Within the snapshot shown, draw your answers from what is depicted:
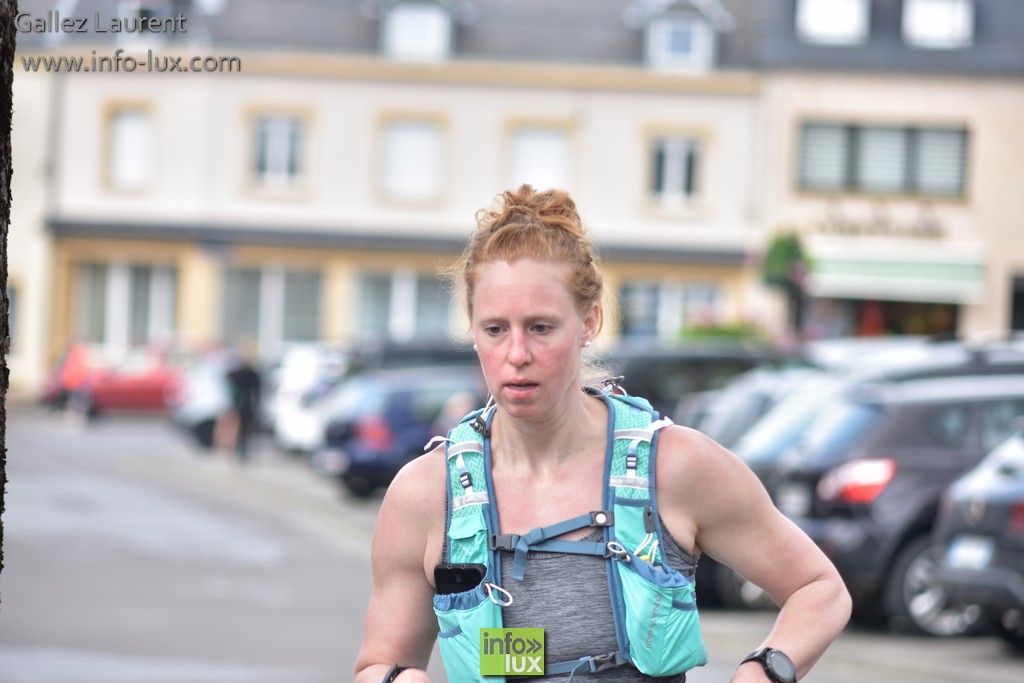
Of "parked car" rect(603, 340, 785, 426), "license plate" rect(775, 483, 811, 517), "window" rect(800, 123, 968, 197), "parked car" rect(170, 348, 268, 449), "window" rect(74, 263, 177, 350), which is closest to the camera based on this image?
"license plate" rect(775, 483, 811, 517)

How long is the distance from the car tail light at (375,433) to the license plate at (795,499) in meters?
9.75

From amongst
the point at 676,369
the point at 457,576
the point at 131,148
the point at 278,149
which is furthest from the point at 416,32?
the point at 457,576

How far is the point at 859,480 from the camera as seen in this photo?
39.9 feet

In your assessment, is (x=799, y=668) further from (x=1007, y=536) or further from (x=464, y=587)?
(x=1007, y=536)

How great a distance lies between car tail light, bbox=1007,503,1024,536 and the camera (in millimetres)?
10219

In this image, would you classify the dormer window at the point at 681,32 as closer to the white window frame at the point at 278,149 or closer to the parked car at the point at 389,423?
the white window frame at the point at 278,149

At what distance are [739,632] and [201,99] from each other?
3262 centimetres

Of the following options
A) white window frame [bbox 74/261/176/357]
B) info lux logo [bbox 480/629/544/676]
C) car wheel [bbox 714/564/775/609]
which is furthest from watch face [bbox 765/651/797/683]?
white window frame [bbox 74/261/176/357]

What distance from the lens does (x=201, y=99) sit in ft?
141

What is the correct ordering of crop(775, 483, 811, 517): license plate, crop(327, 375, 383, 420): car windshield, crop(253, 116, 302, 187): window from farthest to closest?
crop(253, 116, 302, 187): window → crop(327, 375, 383, 420): car windshield → crop(775, 483, 811, 517): license plate

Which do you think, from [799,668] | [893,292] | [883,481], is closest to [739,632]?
[883,481]

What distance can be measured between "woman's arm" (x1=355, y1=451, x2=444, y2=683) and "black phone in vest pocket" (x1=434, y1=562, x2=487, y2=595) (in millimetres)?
33

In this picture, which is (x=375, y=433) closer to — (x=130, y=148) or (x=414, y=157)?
(x=414, y=157)

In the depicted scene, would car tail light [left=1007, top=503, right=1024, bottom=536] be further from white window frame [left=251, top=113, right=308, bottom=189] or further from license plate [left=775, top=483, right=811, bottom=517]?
white window frame [left=251, top=113, right=308, bottom=189]
